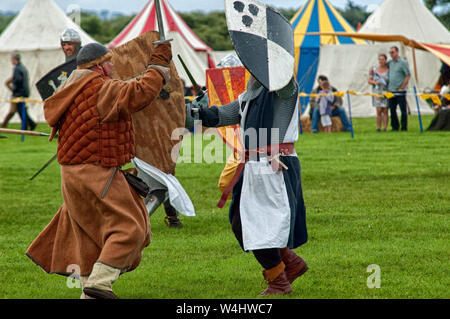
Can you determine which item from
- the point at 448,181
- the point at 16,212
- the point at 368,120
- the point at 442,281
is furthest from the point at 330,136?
the point at 442,281

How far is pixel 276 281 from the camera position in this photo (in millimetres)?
5047

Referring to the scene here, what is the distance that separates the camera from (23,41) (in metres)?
25.5

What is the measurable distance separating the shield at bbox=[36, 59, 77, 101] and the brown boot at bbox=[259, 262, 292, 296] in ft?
→ 10.0

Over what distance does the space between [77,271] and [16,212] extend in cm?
409

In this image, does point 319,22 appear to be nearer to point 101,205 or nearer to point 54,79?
point 54,79

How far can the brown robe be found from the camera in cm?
Result: 464

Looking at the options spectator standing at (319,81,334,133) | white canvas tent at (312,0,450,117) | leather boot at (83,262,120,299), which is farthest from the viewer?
white canvas tent at (312,0,450,117)

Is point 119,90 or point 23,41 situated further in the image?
point 23,41

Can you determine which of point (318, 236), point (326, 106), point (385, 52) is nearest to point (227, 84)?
point (318, 236)

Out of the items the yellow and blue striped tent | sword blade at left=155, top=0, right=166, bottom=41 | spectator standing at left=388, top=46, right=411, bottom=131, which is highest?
sword blade at left=155, top=0, right=166, bottom=41

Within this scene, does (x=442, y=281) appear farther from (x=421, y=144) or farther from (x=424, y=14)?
(x=424, y=14)

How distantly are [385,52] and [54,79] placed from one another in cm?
1766

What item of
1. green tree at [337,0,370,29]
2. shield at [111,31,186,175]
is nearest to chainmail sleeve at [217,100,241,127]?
shield at [111,31,186,175]

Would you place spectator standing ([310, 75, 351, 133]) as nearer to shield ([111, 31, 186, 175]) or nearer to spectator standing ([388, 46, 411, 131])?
spectator standing ([388, 46, 411, 131])
